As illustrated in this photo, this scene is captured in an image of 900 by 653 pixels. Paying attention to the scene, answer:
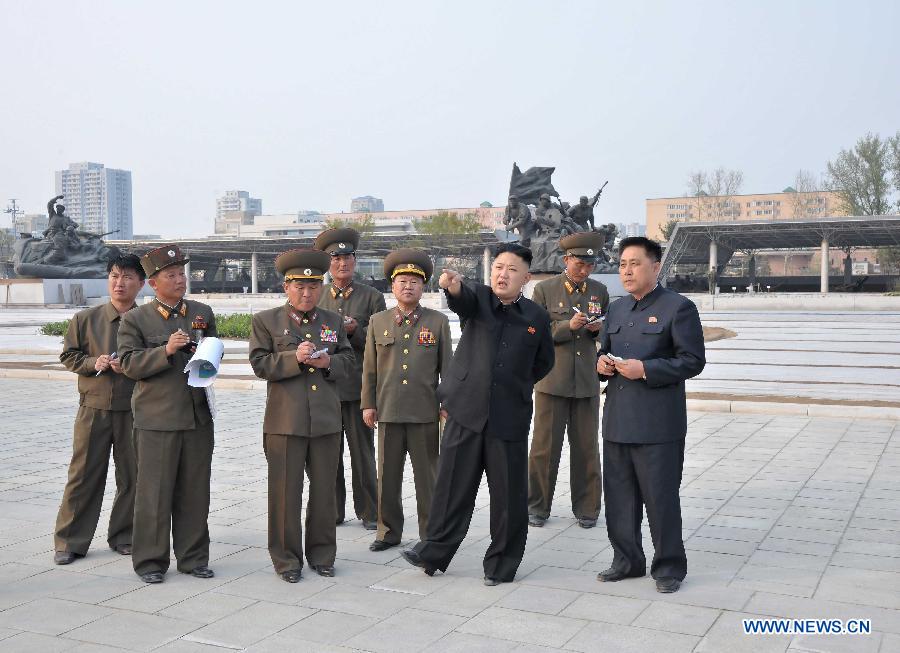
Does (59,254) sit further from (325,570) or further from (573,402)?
(325,570)

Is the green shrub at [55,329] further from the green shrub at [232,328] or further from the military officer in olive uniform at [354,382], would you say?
the military officer in olive uniform at [354,382]

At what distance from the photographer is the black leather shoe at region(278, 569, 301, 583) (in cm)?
473

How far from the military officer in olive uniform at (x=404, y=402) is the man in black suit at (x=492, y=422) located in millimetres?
484

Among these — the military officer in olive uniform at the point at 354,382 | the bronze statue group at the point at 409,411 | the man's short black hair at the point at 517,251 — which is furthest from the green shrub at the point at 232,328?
the man's short black hair at the point at 517,251

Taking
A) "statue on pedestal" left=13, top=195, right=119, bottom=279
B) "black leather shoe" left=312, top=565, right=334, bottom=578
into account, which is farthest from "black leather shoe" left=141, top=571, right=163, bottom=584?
"statue on pedestal" left=13, top=195, right=119, bottom=279

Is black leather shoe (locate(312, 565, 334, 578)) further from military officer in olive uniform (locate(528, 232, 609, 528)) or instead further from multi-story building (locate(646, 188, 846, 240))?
multi-story building (locate(646, 188, 846, 240))

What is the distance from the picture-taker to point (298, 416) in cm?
484

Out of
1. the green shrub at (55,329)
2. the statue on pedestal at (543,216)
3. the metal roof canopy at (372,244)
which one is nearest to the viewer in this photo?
the green shrub at (55,329)

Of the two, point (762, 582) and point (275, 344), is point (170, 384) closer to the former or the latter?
point (275, 344)

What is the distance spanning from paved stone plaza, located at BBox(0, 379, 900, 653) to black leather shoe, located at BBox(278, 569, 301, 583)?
0.19ft

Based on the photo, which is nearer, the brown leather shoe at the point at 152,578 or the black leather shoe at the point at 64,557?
the brown leather shoe at the point at 152,578

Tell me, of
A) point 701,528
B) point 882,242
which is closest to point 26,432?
point 701,528

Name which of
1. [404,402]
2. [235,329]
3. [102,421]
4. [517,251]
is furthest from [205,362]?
[235,329]

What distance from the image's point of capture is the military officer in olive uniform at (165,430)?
480 cm
